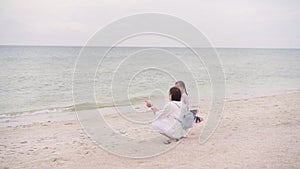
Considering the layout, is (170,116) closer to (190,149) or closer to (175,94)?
(175,94)

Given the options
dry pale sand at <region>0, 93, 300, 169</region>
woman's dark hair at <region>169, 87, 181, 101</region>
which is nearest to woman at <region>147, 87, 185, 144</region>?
woman's dark hair at <region>169, 87, 181, 101</region>

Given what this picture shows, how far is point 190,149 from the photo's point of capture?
22.3 feet

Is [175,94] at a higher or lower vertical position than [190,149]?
higher

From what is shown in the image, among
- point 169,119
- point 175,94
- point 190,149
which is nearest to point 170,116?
point 169,119

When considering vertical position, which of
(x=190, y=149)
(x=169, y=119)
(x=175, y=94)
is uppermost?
(x=175, y=94)

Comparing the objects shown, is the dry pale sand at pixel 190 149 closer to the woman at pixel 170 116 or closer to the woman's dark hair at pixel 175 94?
the woman at pixel 170 116

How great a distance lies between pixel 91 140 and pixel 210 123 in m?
3.83

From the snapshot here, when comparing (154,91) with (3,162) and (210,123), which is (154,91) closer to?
(210,123)

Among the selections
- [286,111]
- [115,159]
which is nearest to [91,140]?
[115,159]

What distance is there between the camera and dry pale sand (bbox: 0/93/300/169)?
19.4 ft

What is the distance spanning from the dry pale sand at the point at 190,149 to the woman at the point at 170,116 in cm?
38

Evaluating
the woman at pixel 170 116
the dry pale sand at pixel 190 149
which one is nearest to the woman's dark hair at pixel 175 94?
the woman at pixel 170 116

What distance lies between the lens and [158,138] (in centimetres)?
799

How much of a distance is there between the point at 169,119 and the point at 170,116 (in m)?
0.08
